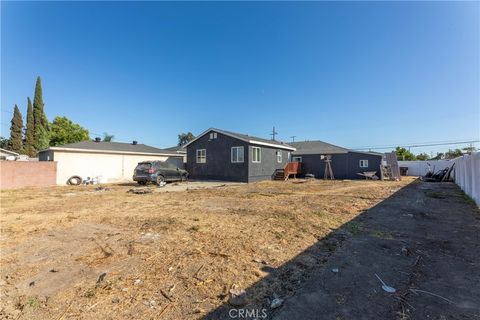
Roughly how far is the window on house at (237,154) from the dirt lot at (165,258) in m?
11.1

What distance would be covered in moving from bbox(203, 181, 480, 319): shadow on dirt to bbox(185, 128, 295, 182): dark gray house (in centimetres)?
1263

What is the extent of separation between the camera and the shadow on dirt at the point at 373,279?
2293 millimetres

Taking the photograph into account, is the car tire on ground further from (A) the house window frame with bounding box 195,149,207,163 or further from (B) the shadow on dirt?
(B) the shadow on dirt

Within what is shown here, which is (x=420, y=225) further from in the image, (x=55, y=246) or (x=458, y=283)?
(x=55, y=246)

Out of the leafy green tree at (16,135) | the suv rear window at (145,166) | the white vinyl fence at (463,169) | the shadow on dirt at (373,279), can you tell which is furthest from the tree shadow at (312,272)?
the leafy green tree at (16,135)

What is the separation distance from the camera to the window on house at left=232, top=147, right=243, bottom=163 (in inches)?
696

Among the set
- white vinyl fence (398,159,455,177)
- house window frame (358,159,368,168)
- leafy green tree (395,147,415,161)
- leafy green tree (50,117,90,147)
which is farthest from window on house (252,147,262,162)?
leafy green tree (50,117,90,147)

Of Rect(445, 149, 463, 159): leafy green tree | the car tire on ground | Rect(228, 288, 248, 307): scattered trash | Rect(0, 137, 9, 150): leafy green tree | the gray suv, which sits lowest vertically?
Rect(228, 288, 248, 307): scattered trash

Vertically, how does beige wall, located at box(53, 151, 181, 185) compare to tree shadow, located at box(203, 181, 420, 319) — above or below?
above

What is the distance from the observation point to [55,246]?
4160 millimetres

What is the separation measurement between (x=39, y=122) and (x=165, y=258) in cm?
4240

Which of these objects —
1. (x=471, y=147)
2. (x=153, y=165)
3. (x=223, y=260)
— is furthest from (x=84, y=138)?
(x=471, y=147)

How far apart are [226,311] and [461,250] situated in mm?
4202

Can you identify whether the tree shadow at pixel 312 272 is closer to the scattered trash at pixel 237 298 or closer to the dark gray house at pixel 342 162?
the scattered trash at pixel 237 298
